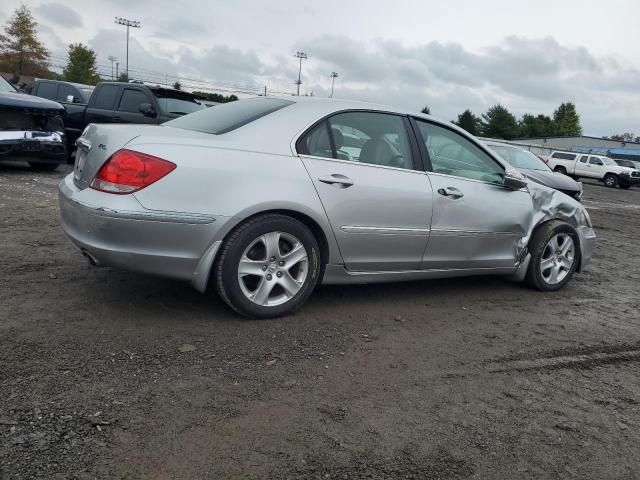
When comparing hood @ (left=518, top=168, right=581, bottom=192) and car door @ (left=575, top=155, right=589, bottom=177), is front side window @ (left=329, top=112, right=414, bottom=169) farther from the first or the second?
car door @ (left=575, top=155, right=589, bottom=177)

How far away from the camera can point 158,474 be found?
2119 millimetres

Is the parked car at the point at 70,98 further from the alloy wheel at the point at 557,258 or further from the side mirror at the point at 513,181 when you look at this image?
the alloy wheel at the point at 557,258

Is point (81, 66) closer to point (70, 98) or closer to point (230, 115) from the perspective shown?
point (70, 98)

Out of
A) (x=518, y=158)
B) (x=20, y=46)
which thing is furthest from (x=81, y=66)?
(x=518, y=158)

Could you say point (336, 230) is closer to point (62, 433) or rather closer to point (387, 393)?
point (387, 393)

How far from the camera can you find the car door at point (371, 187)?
3.82 meters

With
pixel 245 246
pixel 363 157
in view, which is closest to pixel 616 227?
pixel 363 157

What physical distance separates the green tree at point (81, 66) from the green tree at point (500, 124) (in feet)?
184

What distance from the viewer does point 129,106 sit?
10539mm

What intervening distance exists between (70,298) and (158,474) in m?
2.13

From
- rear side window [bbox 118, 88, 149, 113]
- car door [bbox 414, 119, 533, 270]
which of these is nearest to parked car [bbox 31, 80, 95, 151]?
rear side window [bbox 118, 88, 149, 113]

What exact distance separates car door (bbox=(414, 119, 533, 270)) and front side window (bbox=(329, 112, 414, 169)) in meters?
0.20

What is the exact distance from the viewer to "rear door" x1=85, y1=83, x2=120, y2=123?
1085cm

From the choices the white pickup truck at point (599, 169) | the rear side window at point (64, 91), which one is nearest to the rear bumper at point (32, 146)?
the rear side window at point (64, 91)
